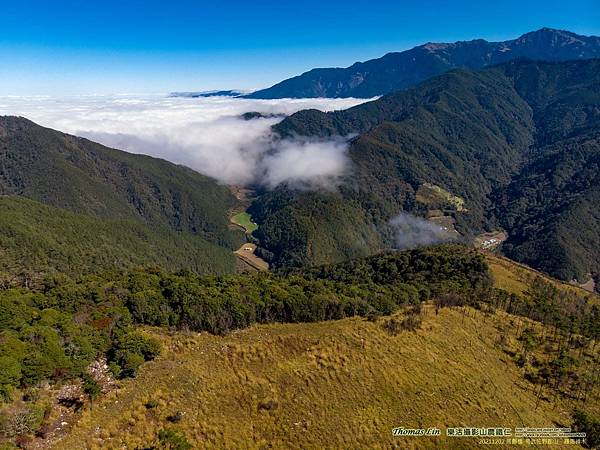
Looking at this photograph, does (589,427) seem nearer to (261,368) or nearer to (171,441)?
(261,368)

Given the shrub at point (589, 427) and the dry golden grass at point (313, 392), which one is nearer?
the dry golden grass at point (313, 392)

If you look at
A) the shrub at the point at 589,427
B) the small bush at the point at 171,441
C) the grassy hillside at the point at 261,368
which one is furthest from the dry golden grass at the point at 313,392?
the shrub at the point at 589,427

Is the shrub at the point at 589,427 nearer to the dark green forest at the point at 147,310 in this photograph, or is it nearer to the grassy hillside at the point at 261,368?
the grassy hillside at the point at 261,368

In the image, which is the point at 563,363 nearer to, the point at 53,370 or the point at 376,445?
the point at 376,445

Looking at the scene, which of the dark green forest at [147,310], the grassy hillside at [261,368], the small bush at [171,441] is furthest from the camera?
the dark green forest at [147,310]

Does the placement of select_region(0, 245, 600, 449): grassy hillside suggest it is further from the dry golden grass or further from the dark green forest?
the dark green forest

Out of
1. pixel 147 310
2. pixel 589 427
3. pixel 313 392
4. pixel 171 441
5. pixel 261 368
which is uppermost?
pixel 147 310

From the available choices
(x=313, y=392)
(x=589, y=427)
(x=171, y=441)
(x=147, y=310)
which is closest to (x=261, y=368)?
(x=313, y=392)

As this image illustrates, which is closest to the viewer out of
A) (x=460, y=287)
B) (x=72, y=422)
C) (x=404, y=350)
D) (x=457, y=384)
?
(x=72, y=422)

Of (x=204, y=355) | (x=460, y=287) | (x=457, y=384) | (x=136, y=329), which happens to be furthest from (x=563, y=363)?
(x=136, y=329)
